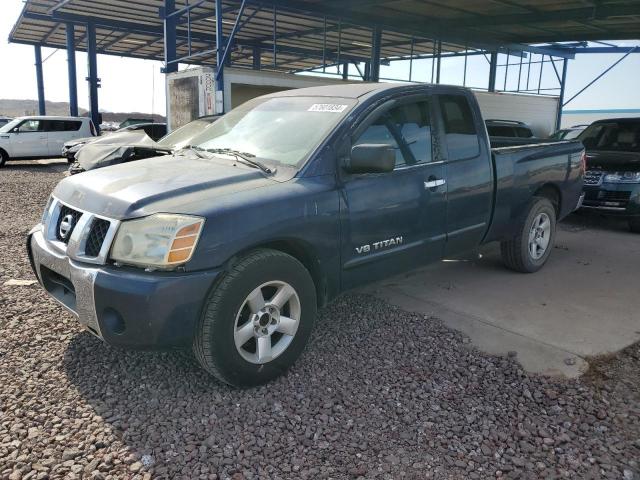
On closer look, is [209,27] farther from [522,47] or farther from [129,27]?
[522,47]

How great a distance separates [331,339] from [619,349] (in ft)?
6.85

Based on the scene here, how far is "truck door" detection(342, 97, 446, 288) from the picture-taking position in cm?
367

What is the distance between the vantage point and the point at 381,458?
268 centimetres

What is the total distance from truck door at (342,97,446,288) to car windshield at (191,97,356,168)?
0.28m

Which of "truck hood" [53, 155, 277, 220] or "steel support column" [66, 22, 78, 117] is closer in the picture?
"truck hood" [53, 155, 277, 220]

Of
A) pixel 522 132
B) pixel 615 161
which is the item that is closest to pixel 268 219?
pixel 615 161

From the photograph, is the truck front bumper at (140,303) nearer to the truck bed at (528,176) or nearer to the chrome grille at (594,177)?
the truck bed at (528,176)

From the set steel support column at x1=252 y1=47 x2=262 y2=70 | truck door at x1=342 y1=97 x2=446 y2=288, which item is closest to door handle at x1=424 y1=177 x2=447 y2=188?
truck door at x1=342 y1=97 x2=446 y2=288

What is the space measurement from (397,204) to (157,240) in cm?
178

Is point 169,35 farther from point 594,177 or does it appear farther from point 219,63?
point 594,177

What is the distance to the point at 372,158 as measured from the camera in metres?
3.43

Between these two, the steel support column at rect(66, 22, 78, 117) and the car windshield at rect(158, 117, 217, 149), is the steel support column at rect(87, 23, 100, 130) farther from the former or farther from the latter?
the car windshield at rect(158, 117, 217, 149)

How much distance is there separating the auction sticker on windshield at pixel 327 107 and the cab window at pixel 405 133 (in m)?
0.25

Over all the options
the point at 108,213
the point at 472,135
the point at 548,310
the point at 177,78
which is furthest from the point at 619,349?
the point at 177,78
